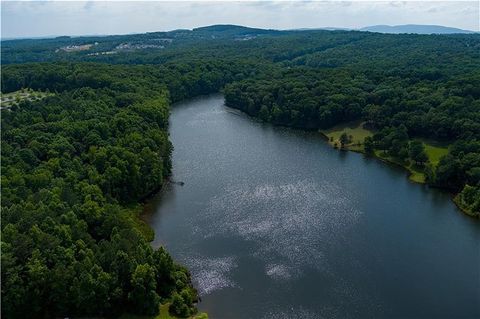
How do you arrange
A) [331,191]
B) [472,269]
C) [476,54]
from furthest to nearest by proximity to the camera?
[476,54] < [331,191] < [472,269]

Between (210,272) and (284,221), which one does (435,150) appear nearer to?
(284,221)

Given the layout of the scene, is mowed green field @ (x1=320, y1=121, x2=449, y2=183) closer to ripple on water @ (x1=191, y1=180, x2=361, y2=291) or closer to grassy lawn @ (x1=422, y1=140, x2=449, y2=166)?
grassy lawn @ (x1=422, y1=140, x2=449, y2=166)

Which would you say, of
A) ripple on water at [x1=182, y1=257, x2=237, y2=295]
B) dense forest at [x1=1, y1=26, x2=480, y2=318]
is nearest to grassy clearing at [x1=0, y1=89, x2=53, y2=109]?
dense forest at [x1=1, y1=26, x2=480, y2=318]

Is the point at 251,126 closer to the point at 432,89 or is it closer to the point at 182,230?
the point at 432,89

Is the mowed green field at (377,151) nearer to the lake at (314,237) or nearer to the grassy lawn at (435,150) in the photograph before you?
the grassy lawn at (435,150)

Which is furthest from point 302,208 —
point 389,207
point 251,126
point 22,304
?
point 251,126

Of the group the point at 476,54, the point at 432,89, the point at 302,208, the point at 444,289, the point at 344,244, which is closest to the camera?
the point at 444,289
